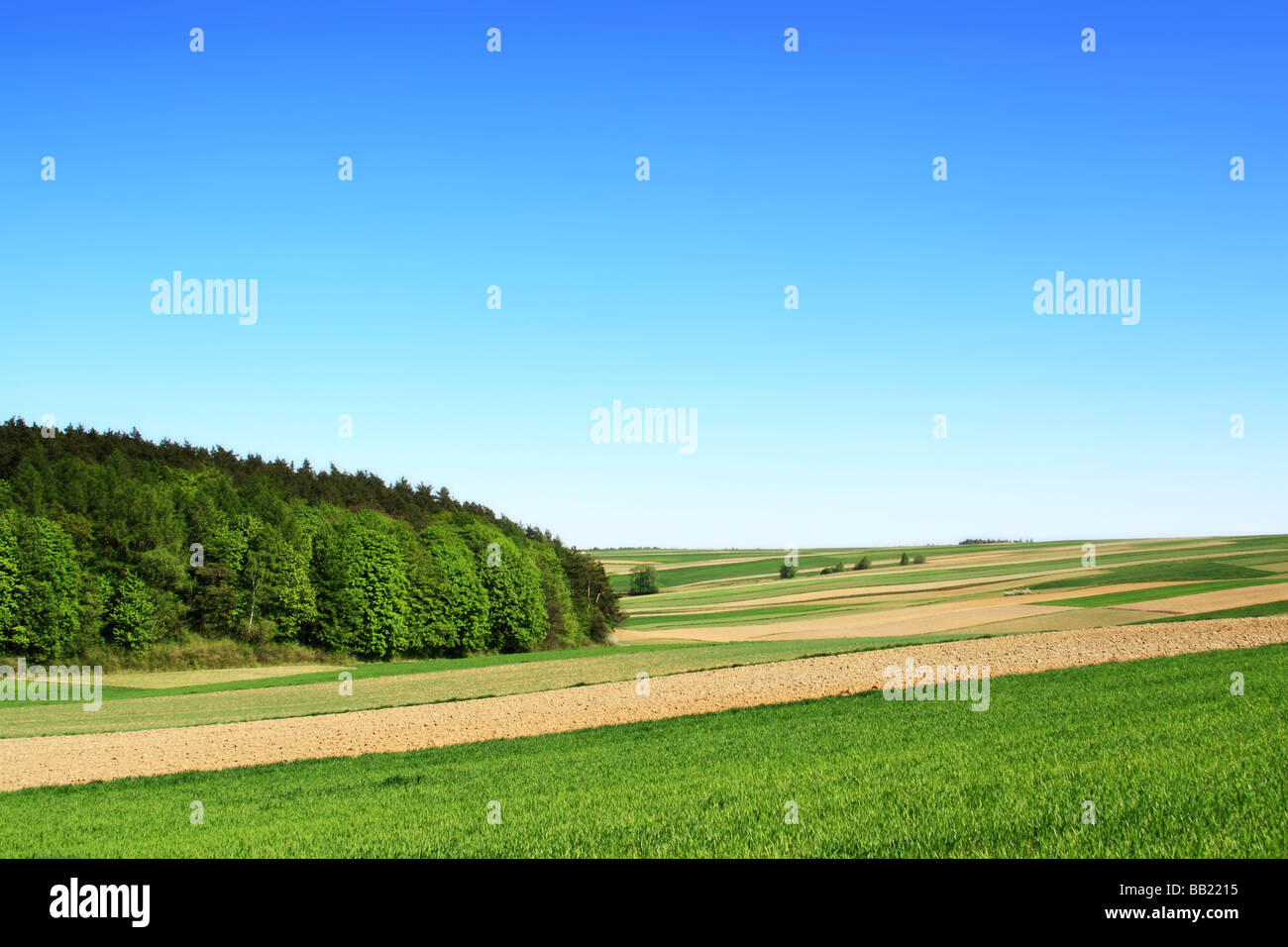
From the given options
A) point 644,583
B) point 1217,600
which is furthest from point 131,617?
point 644,583

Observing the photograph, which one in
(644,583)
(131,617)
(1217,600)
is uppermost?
(131,617)

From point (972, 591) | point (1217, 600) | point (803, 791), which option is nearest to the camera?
point (803, 791)

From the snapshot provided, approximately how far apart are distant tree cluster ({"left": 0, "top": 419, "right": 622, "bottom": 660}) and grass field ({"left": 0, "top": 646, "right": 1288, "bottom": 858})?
133 feet

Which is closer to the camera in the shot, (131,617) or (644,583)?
(131,617)

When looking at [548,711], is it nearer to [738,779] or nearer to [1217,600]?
[738,779]

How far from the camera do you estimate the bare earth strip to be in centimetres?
2648

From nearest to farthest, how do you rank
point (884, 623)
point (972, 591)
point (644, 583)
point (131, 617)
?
point (131, 617), point (884, 623), point (972, 591), point (644, 583)

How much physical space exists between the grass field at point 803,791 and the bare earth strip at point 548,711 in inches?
119

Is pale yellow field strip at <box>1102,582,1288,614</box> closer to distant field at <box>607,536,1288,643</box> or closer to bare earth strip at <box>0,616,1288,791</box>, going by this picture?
distant field at <box>607,536,1288,643</box>

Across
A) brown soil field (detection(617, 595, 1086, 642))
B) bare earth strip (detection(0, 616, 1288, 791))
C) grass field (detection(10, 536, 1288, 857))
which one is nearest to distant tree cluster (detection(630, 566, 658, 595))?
brown soil field (detection(617, 595, 1086, 642))

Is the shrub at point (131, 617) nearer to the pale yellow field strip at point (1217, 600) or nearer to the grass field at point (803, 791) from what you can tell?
the grass field at point (803, 791)

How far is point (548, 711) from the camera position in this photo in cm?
3369

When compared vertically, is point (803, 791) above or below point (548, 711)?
above

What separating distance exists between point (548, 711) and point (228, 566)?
41785 mm
